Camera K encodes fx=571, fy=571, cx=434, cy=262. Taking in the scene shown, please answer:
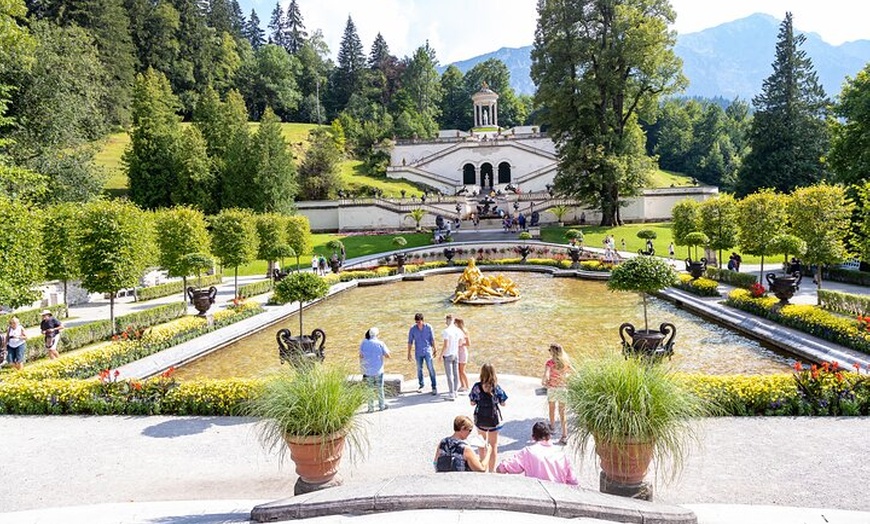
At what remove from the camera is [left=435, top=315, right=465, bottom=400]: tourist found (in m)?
10.7

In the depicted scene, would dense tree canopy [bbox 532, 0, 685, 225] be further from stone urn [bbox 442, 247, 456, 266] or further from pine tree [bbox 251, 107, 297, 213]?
pine tree [bbox 251, 107, 297, 213]

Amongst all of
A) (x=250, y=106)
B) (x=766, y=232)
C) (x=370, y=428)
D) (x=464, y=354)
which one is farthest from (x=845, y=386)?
(x=250, y=106)

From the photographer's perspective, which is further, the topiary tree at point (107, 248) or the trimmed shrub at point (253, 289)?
the trimmed shrub at point (253, 289)

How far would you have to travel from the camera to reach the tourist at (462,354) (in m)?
10.9

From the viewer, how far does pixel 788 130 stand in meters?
46.2

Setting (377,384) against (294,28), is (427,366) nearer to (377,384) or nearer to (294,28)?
(377,384)

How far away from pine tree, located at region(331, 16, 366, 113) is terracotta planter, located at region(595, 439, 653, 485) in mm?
93453

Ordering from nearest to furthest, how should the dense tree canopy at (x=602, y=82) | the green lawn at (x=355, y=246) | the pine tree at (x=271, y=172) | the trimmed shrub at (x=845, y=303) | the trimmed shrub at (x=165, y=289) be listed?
the trimmed shrub at (x=845, y=303), the trimmed shrub at (x=165, y=289), the green lawn at (x=355, y=246), the dense tree canopy at (x=602, y=82), the pine tree at (x=271, y=172)

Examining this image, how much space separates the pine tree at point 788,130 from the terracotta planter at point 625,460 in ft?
154

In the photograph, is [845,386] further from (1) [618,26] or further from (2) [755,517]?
(1) [618,26]

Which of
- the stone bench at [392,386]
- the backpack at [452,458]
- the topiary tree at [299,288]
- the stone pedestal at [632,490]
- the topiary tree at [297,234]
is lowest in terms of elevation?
the stone bench at [392,386]

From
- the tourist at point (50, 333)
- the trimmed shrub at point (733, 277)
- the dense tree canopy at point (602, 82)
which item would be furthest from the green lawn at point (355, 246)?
the trimmed shrub at point (733, 277)

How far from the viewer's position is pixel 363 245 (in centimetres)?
4112

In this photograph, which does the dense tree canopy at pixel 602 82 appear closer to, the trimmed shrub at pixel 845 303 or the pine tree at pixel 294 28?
the trimmed shrub at pixel 845 303
